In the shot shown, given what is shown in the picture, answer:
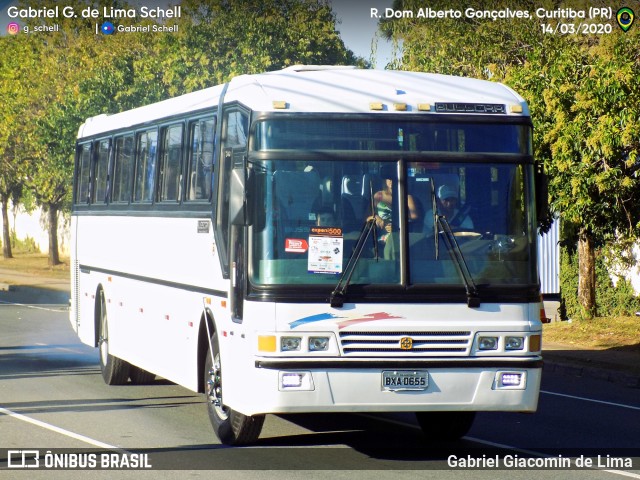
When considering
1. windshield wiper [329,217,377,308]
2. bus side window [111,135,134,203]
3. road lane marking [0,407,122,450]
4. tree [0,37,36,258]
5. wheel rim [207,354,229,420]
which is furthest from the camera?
tree [0,37,36,258]

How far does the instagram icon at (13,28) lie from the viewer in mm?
47000

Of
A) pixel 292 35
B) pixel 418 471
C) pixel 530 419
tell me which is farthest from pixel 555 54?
pixel 292 35

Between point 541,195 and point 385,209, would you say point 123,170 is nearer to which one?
point 385,209

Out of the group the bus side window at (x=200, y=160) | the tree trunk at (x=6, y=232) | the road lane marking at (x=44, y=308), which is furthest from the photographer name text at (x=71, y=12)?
the bus side window at (x=200, y=160)

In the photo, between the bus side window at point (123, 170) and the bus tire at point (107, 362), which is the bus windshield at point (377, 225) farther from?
the bus tire at point (107, 362)

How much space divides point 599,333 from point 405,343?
1265 cm

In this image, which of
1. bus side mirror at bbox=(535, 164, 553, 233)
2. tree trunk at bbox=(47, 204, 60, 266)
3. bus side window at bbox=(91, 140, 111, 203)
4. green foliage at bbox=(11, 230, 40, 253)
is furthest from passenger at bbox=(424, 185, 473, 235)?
green foliage at bbox=(11, 230, 40, 253)

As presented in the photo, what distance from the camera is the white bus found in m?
9.59

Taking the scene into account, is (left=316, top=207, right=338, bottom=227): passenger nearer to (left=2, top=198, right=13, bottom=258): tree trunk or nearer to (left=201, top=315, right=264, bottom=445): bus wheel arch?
(left=201, top=315, right=264, bottom=445): bus wheel arch

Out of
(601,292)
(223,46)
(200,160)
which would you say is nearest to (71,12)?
(223,46)

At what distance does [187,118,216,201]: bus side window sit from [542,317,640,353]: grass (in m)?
10.0

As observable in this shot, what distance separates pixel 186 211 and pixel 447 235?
320cm

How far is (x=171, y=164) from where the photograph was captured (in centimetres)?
1289

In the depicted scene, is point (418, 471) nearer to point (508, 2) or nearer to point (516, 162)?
point (516, 162)
